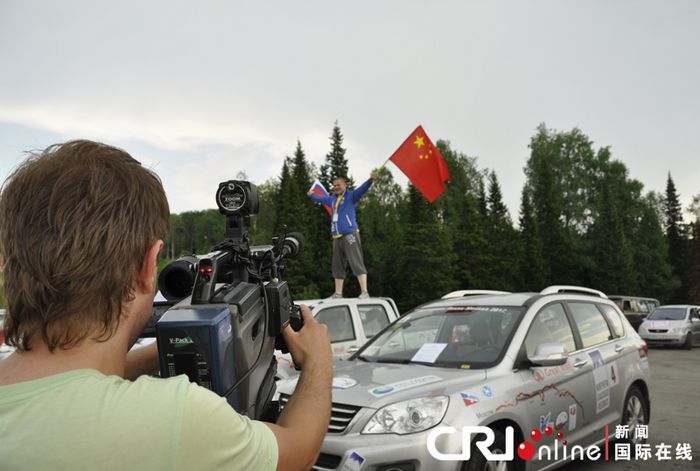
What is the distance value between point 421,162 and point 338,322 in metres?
3.49

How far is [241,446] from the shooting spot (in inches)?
46.8

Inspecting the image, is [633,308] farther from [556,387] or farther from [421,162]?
[556,387]

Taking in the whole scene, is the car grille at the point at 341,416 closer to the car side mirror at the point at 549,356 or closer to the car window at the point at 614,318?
the car side mirror at the point at 549,356

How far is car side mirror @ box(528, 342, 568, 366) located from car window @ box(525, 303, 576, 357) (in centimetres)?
20

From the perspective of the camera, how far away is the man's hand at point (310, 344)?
157cm

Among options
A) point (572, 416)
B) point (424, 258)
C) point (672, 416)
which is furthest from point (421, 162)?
point (424, 258)

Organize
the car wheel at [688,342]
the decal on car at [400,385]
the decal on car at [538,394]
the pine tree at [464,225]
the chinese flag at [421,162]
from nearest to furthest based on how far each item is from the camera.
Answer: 1. the decal on car at [400,385]
2. the decal on car at [538,394]
3. the chinese flag at [421,162]
4. the car wheel at [688,342]
5. the pine tree at [464,225]

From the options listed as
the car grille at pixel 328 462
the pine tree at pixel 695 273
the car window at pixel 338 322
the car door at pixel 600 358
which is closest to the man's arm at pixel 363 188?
the car window at pixel 338 322

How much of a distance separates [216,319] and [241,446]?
309 millimetres

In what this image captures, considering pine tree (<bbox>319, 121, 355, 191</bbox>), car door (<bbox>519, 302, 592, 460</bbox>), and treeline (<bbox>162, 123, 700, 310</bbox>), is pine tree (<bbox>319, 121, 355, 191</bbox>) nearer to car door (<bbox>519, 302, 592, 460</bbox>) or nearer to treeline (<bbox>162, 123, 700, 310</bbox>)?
treeline (<bbox>162, 123, 700, 310</bbox>)

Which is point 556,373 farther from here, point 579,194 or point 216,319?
point 579,194

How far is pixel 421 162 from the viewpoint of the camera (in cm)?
1057

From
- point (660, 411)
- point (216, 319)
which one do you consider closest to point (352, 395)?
point (216, 319)

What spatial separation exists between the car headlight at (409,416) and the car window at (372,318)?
4779 mm
